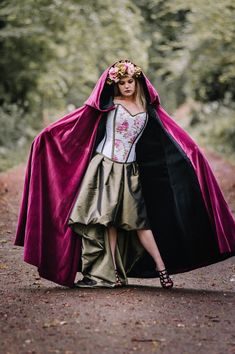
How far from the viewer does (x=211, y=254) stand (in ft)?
21.2

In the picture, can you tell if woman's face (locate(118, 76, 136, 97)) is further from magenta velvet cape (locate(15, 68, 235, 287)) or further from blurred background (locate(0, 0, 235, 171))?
blurred background (locate(0, 0, 235, 171))

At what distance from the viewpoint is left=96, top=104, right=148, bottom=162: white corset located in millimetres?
6176

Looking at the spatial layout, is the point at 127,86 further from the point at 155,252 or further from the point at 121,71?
the point at 155,252


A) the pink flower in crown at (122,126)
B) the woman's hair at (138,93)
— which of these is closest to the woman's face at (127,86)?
the woman's hair at (138,93)

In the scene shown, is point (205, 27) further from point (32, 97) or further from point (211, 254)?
point (211, 254)

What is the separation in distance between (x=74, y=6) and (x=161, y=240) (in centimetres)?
1274

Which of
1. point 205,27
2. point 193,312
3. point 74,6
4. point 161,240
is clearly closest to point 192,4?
point 205,27

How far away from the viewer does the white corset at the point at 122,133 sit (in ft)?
20.3

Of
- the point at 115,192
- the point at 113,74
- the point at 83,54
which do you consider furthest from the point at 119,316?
the point at 83,54

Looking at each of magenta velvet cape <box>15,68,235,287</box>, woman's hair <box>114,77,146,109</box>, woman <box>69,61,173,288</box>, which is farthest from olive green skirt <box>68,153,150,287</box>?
woman's hair <box>114,77,146,109</box>

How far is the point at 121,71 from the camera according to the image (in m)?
6.13

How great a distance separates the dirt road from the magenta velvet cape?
1.04 ft

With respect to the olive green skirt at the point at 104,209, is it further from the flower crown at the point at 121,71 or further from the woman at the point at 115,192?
the flower crown at the point at 121,71

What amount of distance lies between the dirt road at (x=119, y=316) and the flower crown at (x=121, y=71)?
1784 millimetres
